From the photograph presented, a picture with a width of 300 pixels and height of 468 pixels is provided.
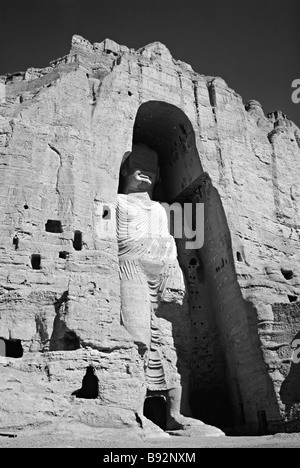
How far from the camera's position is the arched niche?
1449 centimetres

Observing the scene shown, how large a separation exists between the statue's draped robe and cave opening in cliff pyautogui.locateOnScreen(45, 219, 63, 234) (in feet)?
6.11

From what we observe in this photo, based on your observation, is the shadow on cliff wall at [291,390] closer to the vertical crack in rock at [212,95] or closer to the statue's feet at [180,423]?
the statue's feet at [180,423]

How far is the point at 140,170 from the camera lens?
14875 millimetres

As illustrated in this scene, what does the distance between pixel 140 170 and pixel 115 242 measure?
364cm

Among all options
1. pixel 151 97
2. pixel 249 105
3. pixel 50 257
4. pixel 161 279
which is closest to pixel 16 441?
pixel 50 257

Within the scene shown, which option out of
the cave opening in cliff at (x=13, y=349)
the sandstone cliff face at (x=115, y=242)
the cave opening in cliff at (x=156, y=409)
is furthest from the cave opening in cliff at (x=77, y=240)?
the cave opening in cliff at (x=156, y=409)

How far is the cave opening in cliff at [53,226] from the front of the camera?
37.1 feet

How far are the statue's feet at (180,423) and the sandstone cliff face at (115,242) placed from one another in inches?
49.6

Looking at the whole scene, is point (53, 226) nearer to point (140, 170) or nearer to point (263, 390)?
point (140, 170)

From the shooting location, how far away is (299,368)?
11.1 m

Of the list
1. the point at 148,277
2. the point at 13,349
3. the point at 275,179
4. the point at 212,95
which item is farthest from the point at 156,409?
the point at 212,95

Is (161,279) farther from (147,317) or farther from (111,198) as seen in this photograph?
(111,198)
